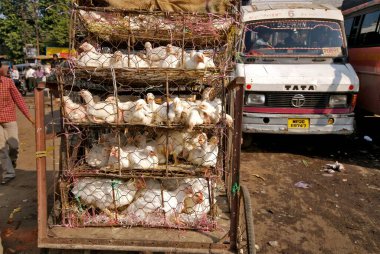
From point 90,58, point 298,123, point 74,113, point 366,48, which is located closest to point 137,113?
point 74,113

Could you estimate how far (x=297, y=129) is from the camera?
5684 millimetres

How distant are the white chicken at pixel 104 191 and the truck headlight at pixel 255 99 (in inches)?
136

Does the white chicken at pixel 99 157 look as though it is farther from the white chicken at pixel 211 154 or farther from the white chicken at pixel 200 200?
the white chicken at pixel 211 154

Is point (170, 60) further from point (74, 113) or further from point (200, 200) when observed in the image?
point (200, 200)

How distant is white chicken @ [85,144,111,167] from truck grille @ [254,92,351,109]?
359 cm

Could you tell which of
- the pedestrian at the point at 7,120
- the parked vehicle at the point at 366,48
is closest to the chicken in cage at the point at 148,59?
the pedestrian at the point at 7,120

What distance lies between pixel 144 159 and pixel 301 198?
2.68 meters

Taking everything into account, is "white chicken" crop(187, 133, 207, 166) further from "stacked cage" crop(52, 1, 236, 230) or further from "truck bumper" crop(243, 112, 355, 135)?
"truck bumper" crop(243, 112, 355, 135)

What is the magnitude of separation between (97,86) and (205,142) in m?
1.57

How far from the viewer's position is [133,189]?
2754mm

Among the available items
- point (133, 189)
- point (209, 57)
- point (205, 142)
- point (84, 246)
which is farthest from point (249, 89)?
point (84, 246)

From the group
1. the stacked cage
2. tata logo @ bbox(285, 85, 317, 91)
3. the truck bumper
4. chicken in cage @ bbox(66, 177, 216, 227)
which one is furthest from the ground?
tata logo @ bbox(285, 85, 317, 91)

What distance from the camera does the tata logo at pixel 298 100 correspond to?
219 inches

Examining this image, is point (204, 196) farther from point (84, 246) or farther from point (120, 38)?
point (120, 38)
